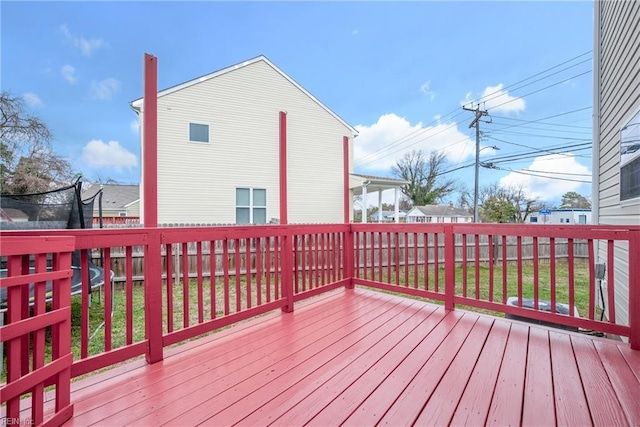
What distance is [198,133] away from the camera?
866 centimetres

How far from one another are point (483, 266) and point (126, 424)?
811 cm

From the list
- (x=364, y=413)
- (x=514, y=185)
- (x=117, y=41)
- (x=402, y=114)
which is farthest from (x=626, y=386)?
(x=514, y=185)

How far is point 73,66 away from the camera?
8445 mm

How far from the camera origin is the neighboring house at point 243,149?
8359 millimetres

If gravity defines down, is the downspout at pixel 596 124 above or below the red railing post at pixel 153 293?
above

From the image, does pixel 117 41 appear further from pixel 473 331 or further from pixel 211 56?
pixel 473 331

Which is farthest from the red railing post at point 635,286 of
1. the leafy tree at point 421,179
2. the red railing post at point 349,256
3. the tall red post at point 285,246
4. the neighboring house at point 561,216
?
the leafy tree at point 421,179

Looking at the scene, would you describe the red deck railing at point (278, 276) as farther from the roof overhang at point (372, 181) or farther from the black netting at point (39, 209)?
the roof overhang at point (372, 181)

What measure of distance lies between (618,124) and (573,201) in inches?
915

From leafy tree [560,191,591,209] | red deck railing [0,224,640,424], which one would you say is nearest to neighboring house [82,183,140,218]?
red deck railing [0,224,640,424]

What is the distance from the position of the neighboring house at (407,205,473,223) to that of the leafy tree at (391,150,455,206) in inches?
34.7

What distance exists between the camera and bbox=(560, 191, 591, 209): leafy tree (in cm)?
2050

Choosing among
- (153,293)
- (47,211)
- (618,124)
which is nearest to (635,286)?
(618,124)

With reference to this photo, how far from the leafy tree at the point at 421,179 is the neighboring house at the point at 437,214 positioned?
0.88m
